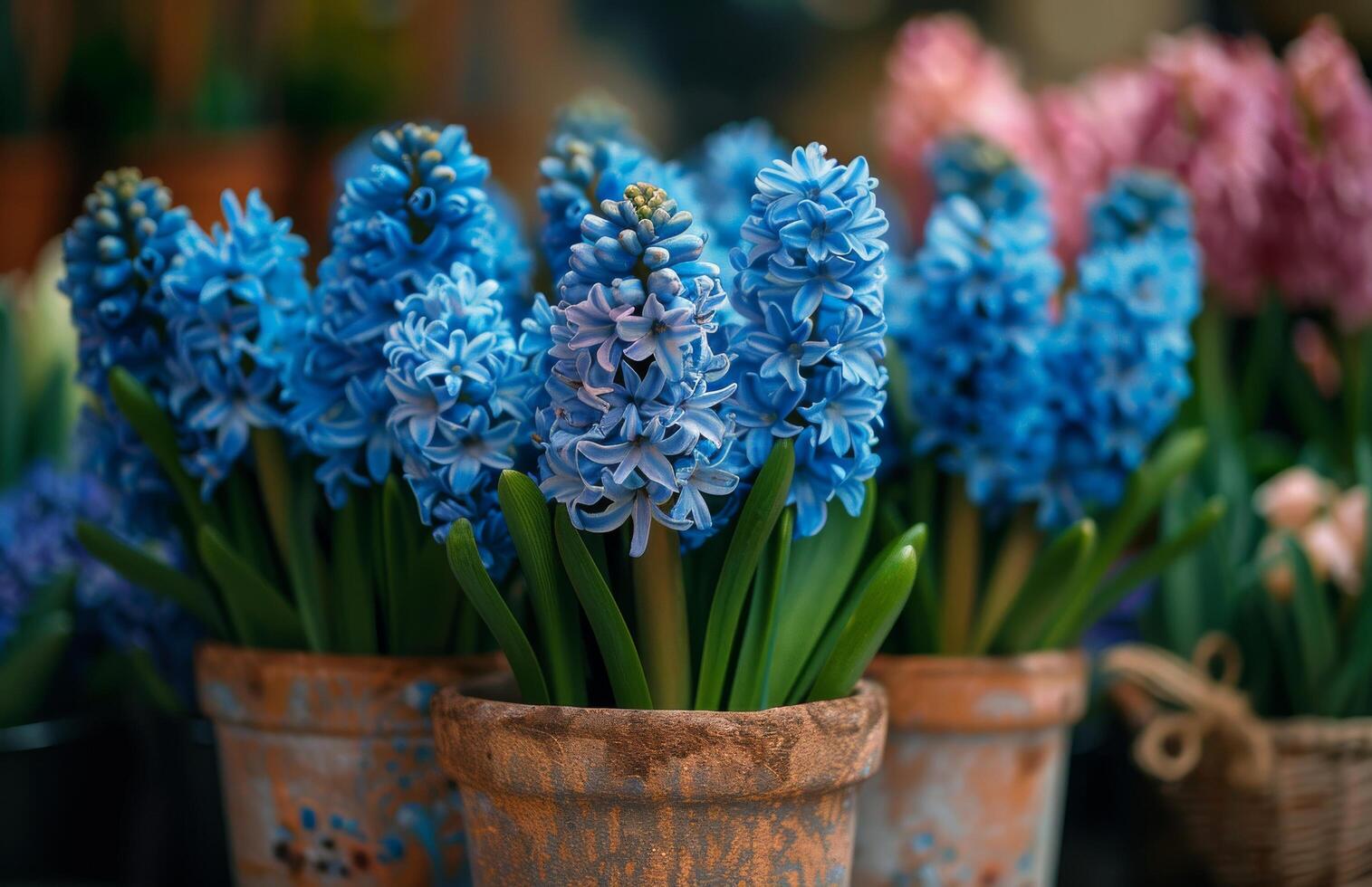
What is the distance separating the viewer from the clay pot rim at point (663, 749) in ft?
1.93

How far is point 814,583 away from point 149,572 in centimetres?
39

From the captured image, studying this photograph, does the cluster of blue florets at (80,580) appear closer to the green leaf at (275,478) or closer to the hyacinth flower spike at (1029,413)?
the green leaf at (275,478)

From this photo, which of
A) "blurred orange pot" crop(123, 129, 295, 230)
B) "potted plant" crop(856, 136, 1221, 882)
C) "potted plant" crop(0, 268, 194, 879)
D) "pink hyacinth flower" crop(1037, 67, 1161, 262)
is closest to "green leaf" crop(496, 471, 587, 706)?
"potted plant" crop(856, 136, 1221, 882)

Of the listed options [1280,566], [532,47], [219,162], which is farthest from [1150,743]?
[532,47]

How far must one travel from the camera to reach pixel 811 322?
2.04 ft

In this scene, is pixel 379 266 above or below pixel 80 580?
above

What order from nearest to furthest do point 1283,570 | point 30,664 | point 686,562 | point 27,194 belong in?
1. point 686,562
2. point 30,664
3. point 1283,570
4. point 27,194

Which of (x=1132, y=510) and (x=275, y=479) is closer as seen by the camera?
(x=275, y=479)

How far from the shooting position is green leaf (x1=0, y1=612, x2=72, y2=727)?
90cm

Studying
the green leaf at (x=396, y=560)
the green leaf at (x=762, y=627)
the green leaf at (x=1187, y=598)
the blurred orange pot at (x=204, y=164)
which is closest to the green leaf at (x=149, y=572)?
the green leaf at (x=396, y=560)

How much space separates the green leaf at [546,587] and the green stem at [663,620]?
3 cm

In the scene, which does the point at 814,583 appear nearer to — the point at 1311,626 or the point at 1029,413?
the point at 1029,413

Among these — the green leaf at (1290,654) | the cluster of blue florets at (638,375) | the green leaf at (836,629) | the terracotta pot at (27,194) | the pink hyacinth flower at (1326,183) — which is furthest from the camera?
the terracotta pot at (27,194)

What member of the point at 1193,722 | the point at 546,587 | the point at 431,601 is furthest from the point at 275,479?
the point at 1193,722
